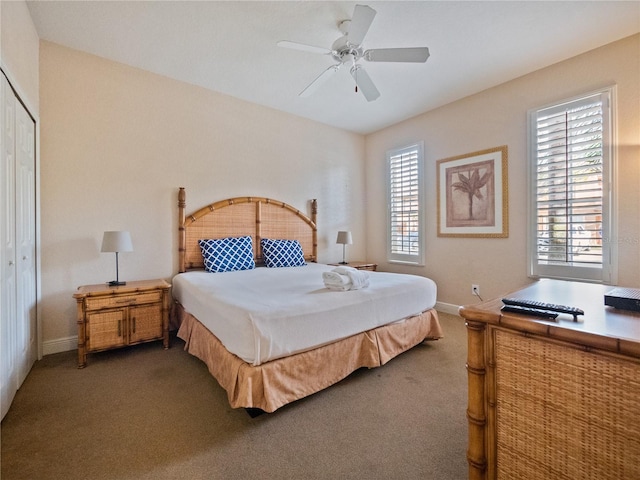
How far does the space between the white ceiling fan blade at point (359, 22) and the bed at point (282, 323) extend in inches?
76.4

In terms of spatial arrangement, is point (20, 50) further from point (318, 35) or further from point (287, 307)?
point (287, 307)

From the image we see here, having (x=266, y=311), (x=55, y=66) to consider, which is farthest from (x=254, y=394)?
(x=55, y=66)

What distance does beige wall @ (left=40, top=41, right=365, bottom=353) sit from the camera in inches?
107

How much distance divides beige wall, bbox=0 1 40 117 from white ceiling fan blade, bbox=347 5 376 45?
2.20 meters

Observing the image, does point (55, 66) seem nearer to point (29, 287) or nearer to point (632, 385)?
point (29, 287)

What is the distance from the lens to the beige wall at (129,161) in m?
2.72

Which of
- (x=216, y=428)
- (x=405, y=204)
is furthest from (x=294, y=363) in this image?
(x=405, y=204)

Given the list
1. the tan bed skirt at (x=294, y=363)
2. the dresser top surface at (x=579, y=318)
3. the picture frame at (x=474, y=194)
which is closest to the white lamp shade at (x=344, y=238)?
the picture frame at (x=474, y=194)

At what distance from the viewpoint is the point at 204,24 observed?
2.44 m

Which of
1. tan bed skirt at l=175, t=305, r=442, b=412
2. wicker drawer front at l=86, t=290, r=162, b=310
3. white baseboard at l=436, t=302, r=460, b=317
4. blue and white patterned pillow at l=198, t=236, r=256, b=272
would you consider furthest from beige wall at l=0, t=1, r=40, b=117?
white baseboard at l=436, t=302, r=460, b=317

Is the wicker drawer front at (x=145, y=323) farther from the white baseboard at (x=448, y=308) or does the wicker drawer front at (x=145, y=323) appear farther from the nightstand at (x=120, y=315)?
the white baseboard at (x=448, y=308)

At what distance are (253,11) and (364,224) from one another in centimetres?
355

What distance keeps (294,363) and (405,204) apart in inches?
132

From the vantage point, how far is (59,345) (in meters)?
2.72
